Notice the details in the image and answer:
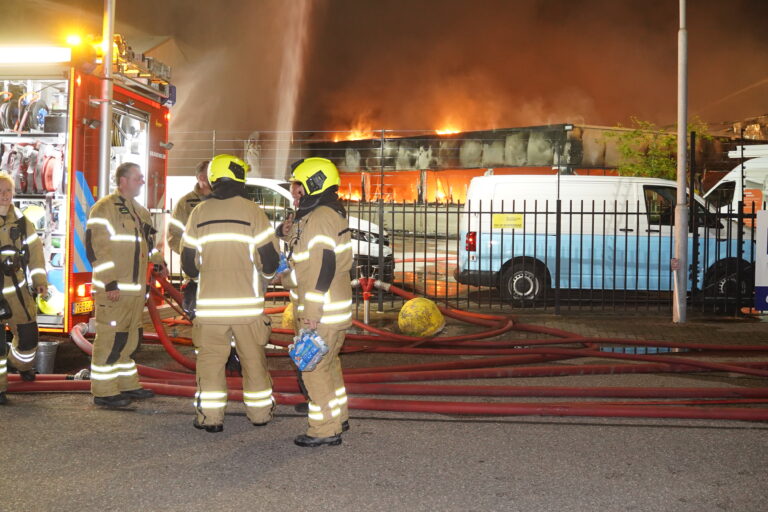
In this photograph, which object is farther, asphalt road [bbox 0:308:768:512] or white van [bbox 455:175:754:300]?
white van [bbox 455:175:754:300]

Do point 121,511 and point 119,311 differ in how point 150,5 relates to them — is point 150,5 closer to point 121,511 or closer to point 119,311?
point 119,311

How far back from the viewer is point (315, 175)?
485 centimetres

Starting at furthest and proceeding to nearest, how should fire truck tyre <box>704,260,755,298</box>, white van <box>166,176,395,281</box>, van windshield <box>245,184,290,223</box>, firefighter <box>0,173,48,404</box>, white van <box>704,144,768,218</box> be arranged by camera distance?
1. white van <box>704,144,768,218</box>
2. van windshield <box>245,184,290,223</box>
3. white van <box>166,176,395,281</box>
4. fire truck tyre <box>704,260,755,298</box>
5. firefighter <box>0,173,48,404</box>

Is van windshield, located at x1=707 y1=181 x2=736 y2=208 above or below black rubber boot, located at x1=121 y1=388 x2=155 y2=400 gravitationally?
above

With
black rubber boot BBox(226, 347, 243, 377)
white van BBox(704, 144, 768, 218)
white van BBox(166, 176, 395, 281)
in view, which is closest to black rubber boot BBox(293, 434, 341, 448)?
black rubber boot BBox(226, 347, 243, 377)

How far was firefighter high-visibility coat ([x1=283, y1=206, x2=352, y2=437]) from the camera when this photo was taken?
4723 millimetres

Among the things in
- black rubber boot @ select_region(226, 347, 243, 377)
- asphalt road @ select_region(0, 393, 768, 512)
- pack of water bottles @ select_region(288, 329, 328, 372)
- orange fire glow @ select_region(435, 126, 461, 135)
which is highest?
orange fire glow @ select_region(435, 126, 461, 135)

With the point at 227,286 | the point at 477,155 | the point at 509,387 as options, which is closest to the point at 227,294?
the point at 227,286

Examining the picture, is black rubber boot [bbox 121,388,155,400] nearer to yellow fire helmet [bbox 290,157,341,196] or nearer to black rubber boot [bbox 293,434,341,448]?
black rubber boot [bbox 293,434,341,448]

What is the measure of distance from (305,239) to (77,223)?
12.4ft

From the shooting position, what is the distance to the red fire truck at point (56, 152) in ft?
25.0

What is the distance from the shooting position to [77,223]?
769 centimetres

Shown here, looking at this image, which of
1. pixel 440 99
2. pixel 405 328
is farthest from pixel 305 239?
pixel 440 99

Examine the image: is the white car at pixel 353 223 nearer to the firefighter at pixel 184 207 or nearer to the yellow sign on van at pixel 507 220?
the yellow sign on van at pixel 507 220
